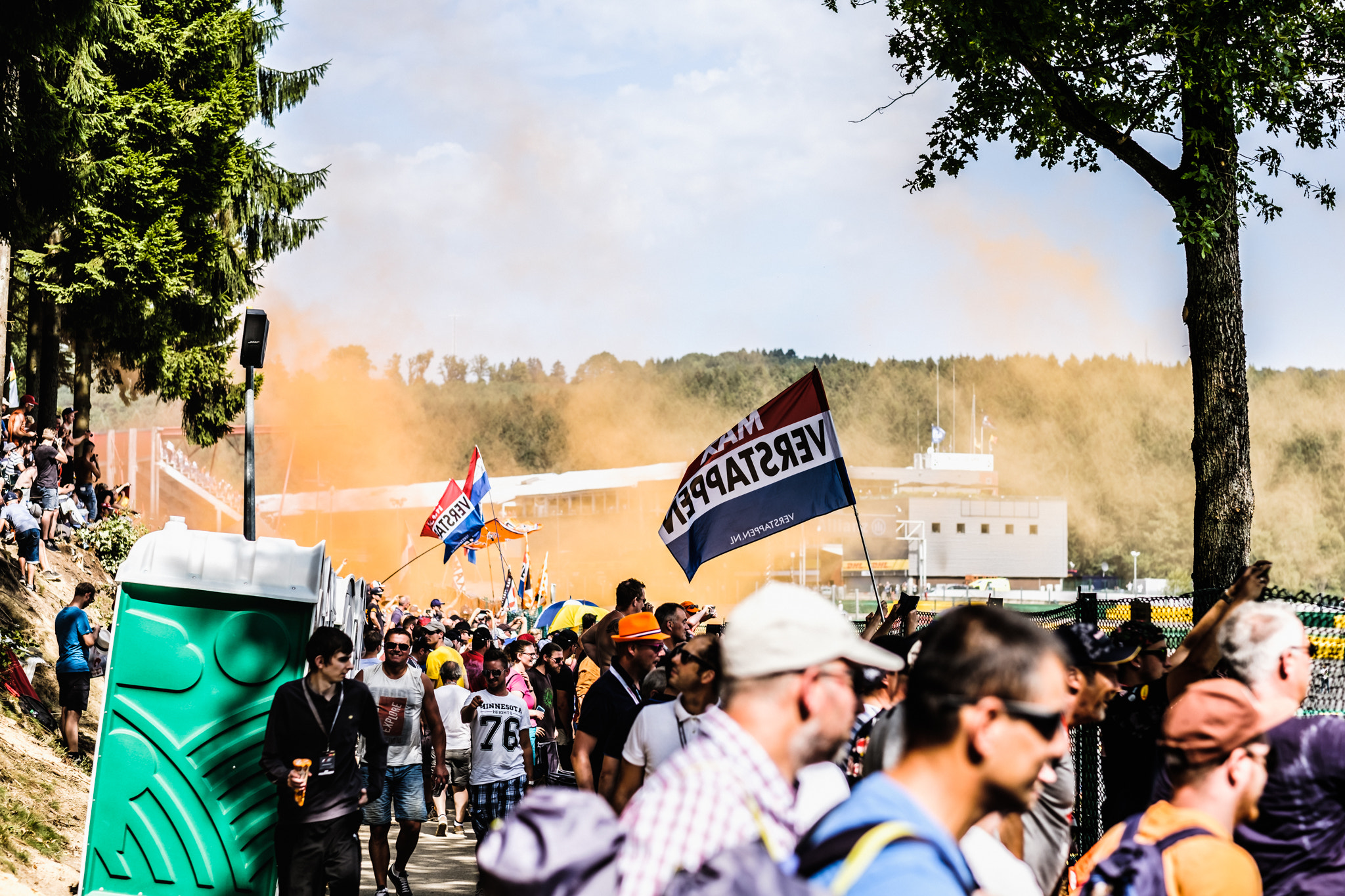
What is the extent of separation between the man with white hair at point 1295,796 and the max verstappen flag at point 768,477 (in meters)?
6.23

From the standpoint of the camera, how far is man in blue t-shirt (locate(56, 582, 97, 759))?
12.4 metres

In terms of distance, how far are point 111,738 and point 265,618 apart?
1143 millimetres

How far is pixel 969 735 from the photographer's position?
2.19 metres

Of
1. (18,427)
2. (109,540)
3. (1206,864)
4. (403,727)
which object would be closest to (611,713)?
(403,727)

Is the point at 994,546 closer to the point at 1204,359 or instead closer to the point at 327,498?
the point at 327,498

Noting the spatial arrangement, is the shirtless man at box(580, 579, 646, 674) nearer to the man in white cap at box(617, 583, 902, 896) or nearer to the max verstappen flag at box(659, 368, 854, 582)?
the max verstappen flag at box(659, 368, 854, 582)

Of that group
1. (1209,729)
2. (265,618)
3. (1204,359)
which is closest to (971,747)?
(1209,729)

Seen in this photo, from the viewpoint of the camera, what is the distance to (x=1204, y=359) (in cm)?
1025

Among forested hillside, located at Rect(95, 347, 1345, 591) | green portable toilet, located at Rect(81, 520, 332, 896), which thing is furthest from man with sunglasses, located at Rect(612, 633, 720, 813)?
forested hillside, located at Rect(95, 347, 1345, 591)

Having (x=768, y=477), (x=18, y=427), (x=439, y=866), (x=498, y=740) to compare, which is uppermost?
(x=18, y=427)

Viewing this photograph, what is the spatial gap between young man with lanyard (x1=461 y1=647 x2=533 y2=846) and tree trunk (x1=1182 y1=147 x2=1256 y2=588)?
5579 mm

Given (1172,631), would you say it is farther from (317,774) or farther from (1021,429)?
(1021,429)

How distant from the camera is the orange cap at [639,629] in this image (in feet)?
23.6

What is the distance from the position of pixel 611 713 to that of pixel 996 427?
178 metres
